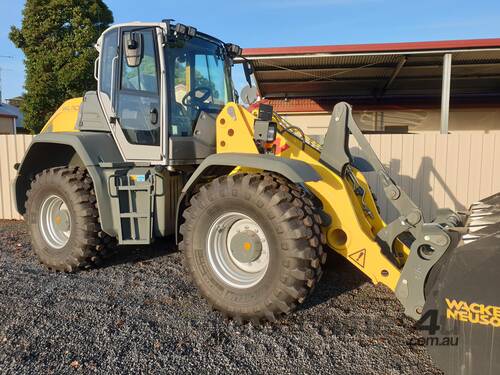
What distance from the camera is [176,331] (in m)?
3.30

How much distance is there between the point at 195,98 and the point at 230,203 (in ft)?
5.44

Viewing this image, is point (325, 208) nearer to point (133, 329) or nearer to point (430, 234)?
point (430, 234)

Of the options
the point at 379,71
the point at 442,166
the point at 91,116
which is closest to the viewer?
the point at 91,116

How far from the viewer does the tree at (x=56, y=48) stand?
1608 centimetres

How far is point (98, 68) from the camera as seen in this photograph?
4805mm

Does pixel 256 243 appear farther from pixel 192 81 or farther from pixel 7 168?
→ pixel 7 168

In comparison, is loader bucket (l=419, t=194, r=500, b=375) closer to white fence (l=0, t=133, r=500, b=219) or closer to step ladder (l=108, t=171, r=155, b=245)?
step ladder (l=108, t=171, r=155, b=245)

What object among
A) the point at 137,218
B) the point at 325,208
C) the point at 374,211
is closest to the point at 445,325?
the point at 325,208

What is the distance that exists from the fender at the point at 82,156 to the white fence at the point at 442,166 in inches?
170

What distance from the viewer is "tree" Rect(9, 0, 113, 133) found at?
16078 millimetres

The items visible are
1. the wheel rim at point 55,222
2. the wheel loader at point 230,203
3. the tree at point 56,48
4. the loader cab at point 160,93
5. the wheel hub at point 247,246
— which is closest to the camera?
the wheel loader at point 230,203

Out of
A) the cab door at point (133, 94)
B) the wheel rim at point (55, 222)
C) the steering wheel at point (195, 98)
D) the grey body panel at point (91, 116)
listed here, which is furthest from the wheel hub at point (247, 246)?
the wheel rim at point (55, 222)

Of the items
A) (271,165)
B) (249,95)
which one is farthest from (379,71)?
(271,165)

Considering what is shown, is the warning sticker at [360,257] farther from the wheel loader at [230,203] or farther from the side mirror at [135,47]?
the side mirror at [135,47]
